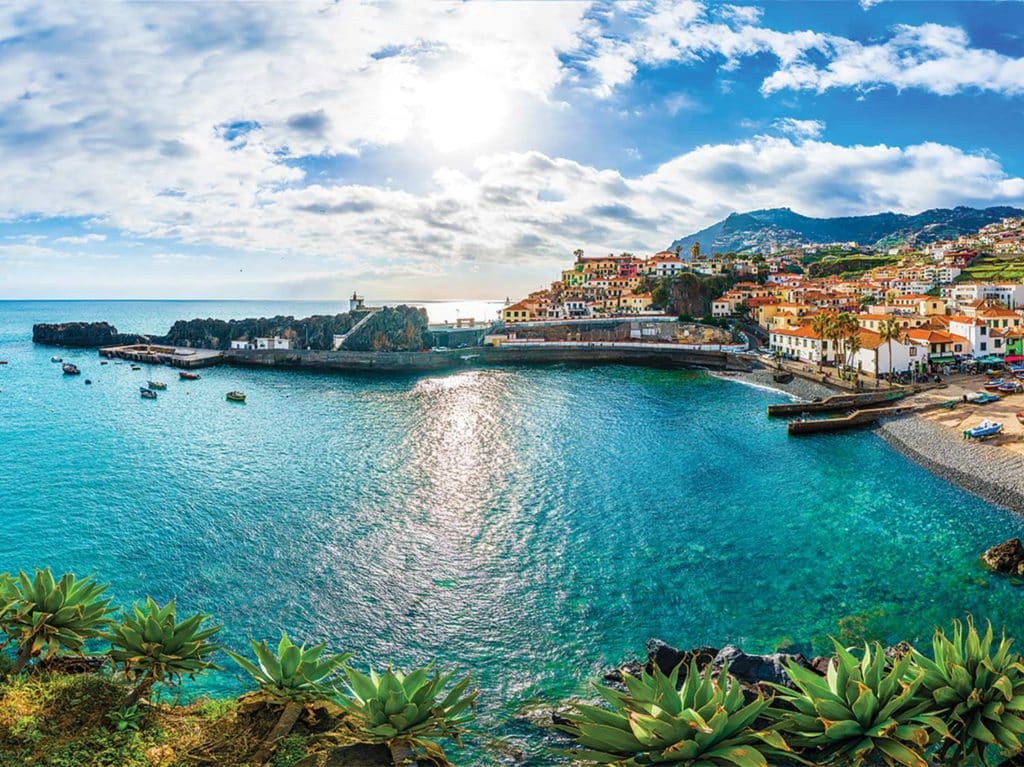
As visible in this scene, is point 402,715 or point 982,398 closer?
point 402,715

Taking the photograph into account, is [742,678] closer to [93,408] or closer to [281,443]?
[281,443]

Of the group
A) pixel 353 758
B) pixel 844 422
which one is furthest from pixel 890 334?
pixel 353 758

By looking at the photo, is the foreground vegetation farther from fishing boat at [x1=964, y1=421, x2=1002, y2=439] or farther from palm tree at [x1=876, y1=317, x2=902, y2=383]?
palm tree at [x1=876, y1=317, x2=902, y2=383]

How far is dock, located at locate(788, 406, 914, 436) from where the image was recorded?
47.9 m

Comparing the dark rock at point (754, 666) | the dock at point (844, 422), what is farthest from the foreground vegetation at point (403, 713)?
the dock at point (844, 422)

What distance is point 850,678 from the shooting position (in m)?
8.99

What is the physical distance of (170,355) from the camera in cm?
10019

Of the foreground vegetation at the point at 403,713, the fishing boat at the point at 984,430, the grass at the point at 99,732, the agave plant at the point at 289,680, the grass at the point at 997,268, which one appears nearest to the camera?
the foreground vegetation at the point at 403,713

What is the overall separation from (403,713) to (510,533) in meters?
20.9

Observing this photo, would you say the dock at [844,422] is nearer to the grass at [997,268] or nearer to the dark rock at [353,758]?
the dark rock at [353,758]

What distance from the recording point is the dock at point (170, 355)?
95.8 m

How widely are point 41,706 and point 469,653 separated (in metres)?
12.4

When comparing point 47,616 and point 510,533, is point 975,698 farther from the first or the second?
point 510,533

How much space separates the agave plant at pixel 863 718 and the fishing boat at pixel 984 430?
41.6m
